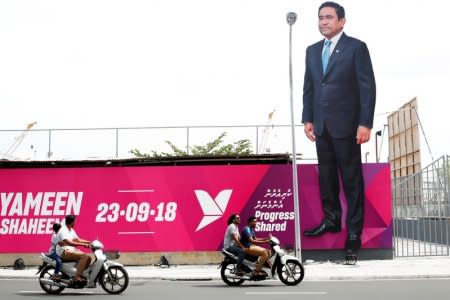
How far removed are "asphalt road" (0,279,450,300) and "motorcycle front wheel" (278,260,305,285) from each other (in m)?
0.20

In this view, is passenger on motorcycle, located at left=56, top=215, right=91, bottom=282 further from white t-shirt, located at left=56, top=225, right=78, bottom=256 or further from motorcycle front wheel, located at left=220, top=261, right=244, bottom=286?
motorcycle front wheel, located at left=220, top=261, right=244, bottom=286

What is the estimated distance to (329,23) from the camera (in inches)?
1057

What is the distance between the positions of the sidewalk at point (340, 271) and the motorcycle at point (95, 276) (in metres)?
4.77

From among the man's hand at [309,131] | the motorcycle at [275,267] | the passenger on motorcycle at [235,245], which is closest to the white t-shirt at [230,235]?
the passenger on motorcycle at [235,245]

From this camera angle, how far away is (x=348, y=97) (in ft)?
85.7

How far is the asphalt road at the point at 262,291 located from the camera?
1402cm

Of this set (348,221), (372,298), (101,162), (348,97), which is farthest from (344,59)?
(372,298)

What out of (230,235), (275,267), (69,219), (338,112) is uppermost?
(338,112)

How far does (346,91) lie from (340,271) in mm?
8234

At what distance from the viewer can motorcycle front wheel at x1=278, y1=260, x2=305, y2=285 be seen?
54.1 feet

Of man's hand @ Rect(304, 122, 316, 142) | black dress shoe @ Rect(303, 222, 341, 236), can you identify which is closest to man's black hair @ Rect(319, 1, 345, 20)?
man's hand @ Rect(304, 122, 316, 142)

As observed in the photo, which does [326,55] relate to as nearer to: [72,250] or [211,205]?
[211,205]

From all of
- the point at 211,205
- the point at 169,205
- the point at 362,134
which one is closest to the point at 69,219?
the point at 169,205

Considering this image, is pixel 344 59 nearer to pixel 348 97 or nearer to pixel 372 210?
pixel 348 97
